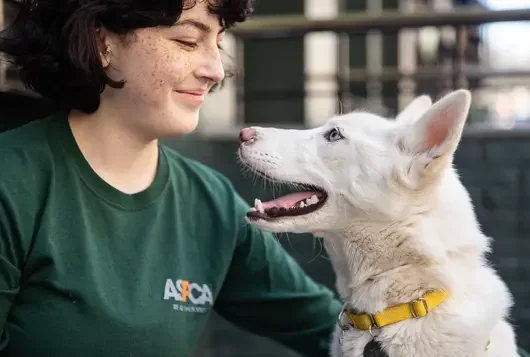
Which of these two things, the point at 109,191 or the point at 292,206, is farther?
the point at 292,206

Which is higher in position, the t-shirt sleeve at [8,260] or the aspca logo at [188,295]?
the t-shirt sleeve at [8,260]

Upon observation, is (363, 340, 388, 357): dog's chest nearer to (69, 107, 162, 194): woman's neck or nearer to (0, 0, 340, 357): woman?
(0, 0, 340, 357): woman

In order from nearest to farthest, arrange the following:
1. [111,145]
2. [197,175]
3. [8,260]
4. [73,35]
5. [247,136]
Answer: [8,260], [73,35], [111,145], [247,136], [197,175]

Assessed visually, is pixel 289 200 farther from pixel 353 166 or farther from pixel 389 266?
pixel 389 266

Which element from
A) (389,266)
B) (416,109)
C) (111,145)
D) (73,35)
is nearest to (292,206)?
(389,266)

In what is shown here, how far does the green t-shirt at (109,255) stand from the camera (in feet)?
5.60

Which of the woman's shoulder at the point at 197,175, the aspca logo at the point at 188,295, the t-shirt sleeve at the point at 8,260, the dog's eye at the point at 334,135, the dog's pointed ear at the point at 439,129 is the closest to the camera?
the t-shirt sleeve at the point at 8,260

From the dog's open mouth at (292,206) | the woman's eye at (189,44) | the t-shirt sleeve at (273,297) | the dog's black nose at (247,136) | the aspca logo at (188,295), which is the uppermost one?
the woman's eye at (189,44)

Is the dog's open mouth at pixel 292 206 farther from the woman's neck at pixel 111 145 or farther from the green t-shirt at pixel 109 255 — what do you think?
the woman's neck at pixel 111 145

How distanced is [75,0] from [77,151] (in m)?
0.41

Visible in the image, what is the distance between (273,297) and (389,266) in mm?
492

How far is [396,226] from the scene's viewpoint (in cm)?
191

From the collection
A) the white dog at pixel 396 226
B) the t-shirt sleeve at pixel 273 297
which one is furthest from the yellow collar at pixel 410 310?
the t-shirt sleeve at pixel 273 297

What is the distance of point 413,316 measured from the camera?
5.99ft
